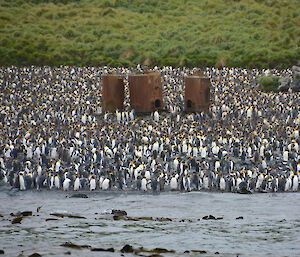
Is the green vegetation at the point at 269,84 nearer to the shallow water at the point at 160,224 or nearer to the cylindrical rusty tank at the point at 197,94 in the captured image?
the cylindrical rusty tank at the point at 197,94

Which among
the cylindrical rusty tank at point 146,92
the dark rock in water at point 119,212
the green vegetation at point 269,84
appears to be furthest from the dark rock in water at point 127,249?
the green vegetation at point 269,84

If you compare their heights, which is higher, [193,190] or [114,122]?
[114,122]

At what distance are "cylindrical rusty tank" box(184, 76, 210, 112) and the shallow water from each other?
11.8m

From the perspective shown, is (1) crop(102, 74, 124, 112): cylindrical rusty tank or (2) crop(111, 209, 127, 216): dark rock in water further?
(1) crop(102, 74, 124, 112): cylindrical rusty tank

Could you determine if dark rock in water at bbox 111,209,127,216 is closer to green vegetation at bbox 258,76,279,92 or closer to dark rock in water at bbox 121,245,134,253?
dark rock in water at bbox 121,245,134,253

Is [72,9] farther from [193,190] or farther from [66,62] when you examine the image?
[193,190]

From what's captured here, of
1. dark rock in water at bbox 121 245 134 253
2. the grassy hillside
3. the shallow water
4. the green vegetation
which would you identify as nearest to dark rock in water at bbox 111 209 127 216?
the shallow water

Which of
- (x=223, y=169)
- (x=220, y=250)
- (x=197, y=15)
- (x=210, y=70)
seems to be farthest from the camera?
(x=197, y=15)

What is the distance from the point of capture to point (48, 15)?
64.4 meters

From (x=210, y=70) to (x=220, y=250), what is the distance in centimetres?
3144

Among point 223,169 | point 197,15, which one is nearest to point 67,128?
point 223,169

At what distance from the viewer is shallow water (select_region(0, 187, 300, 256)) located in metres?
14.2

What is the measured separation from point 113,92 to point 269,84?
453 inches

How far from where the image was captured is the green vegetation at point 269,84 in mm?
38438
